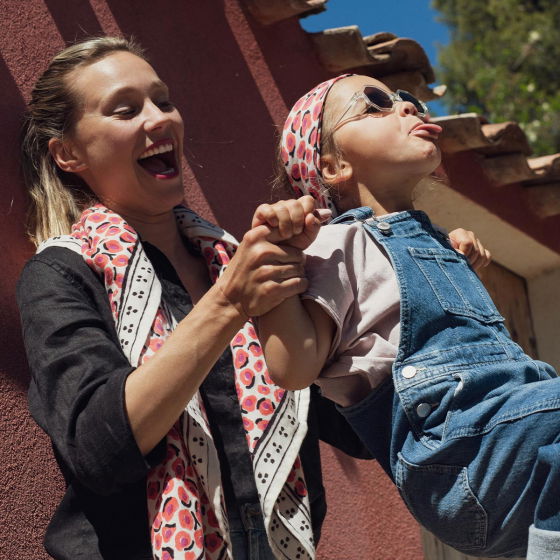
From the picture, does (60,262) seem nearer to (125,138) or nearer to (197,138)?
(125,138)

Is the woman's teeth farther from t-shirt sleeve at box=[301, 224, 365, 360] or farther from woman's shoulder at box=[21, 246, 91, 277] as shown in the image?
t-shirt sleeve at box=[301, 224, 365, 360]

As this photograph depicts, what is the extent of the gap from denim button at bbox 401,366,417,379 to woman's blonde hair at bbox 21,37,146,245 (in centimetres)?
104

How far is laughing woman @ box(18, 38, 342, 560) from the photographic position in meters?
2.26

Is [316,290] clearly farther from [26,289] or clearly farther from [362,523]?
[362,523]

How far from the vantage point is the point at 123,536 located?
2395 mm

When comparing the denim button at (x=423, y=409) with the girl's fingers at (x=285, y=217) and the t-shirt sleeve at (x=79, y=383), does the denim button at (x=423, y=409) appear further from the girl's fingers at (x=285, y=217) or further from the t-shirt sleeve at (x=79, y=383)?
the t-shirt sleeve at (x=79, y=383)

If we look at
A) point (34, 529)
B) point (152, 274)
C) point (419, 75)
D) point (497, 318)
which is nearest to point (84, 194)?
point (152, 274)

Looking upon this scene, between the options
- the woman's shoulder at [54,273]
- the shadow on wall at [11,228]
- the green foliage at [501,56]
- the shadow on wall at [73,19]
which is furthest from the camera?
the green foliage at [501,56]

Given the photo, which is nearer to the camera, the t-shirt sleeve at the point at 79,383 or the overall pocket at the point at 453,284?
the t-shirt sleeve at the point at 79,383

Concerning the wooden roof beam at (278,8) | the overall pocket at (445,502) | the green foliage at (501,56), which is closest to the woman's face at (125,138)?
the overall pocket at (445,502)

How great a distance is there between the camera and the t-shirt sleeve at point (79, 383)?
2250mm

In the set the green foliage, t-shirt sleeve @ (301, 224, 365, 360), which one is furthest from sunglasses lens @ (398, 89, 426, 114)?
the green foliage

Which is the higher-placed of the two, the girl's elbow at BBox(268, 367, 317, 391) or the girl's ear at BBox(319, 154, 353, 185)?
the girl's ear at BBox(319, 154, 353, 185)

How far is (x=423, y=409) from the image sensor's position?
2242 millimetres
